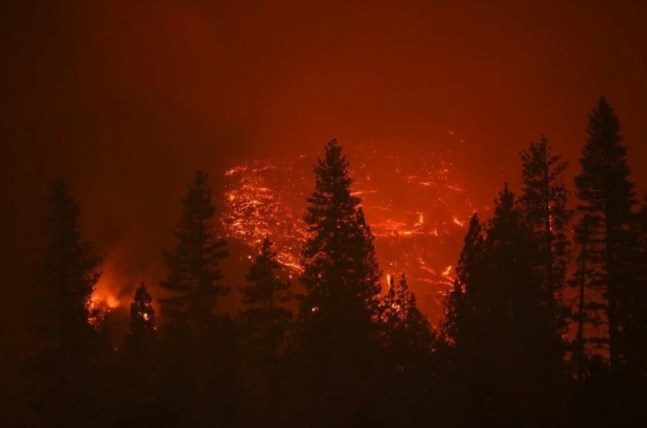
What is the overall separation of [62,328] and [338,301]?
1413cm

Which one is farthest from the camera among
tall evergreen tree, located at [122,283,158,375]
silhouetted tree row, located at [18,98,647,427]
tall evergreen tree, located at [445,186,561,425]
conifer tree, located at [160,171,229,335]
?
tall evergreen tree, located at [122,283,158,375]

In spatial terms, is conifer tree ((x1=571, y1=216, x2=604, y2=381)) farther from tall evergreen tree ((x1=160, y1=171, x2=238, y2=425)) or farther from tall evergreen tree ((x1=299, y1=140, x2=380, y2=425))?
tall evergreen tree ((x1=160, y1=171, x2=238, y2=425))

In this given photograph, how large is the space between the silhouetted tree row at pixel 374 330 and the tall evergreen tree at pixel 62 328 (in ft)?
0.24

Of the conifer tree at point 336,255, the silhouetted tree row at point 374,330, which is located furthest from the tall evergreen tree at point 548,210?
the conifer tree at point 336,255

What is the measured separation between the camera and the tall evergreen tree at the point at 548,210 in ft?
107

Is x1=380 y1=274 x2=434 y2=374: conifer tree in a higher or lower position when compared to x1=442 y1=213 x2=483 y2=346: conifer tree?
lower

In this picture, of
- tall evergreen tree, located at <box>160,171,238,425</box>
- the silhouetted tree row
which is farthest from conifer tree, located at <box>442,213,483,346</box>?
Result: tall evergreen tree, located at <box>160,171,238,425</box>

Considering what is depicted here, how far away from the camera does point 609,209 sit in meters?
31.8

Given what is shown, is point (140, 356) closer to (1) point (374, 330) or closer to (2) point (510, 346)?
(1) point (374, 330)

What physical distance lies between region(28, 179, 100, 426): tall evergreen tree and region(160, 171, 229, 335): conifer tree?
4740 mm

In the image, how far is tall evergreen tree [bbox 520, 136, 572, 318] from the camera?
3250 cm

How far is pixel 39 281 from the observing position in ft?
105

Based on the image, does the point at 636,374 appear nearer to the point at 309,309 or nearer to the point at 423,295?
the point at 309,309

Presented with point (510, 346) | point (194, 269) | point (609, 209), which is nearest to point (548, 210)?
point (609, 209)
